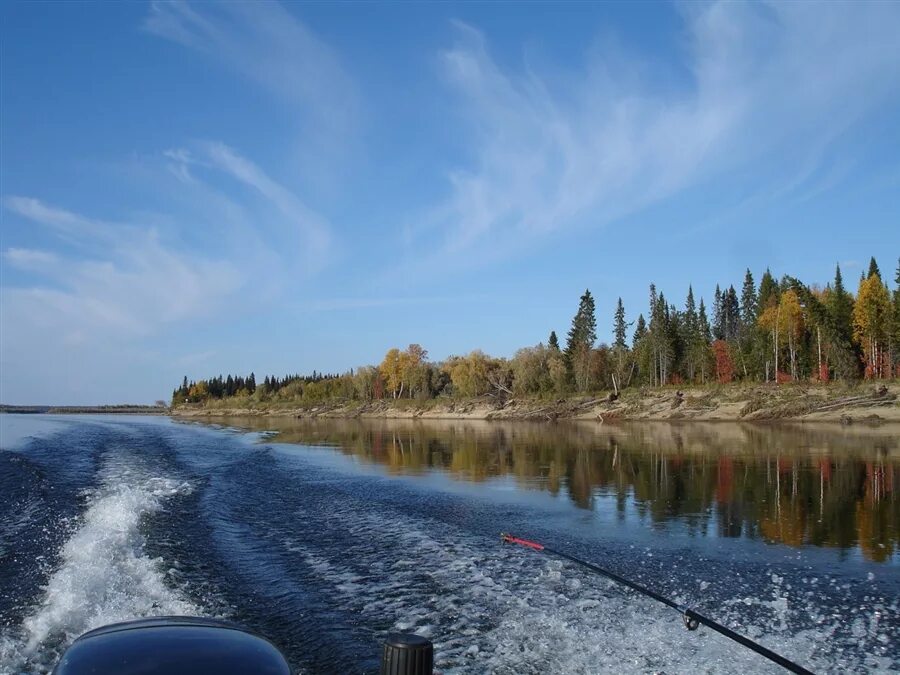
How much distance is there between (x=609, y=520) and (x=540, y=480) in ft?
27.2

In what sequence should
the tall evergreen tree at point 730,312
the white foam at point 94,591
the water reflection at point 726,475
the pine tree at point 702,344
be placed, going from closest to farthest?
1. the white foam at point 94,591
2. the water reflection at point 726,475
3. the pine tree at point 702,344
4. the tall evergreen tree at point 730,312

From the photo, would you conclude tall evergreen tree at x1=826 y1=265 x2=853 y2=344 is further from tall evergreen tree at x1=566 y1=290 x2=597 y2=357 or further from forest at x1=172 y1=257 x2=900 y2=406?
tall evergreen tree at x1=566 y1=290 x2=597 y2=357

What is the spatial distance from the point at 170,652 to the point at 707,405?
7402cm

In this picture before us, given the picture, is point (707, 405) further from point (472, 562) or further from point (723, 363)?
point (472, 562)

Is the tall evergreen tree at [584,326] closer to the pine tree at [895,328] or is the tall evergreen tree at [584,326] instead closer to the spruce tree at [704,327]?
the spruce tree at [704,327]

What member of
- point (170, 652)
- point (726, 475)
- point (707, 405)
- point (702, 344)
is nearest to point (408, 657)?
point (170, 652)

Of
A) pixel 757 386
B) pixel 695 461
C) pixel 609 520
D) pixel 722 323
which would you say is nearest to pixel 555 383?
pixel 757 386

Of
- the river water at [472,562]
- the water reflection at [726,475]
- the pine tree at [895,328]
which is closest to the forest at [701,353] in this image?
the pine tree at [895,328]

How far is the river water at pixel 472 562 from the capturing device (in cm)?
796

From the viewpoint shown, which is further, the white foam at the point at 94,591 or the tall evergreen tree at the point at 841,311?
the tall evergreen tree at the point at 841,311

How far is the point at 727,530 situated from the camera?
1467 cm

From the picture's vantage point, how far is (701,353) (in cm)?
9894

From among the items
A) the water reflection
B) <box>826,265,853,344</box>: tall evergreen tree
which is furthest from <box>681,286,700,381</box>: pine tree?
the water reflection

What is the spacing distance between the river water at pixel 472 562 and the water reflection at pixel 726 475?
158 mm
